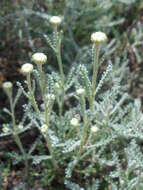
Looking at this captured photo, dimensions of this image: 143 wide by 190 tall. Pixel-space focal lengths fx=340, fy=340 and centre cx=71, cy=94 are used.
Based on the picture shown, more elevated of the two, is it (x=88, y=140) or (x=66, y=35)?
(x=66, y=35)

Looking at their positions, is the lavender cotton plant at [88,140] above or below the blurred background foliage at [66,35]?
below

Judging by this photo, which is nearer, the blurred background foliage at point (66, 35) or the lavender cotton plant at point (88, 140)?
the lavender cotton plant at point (88, 140)

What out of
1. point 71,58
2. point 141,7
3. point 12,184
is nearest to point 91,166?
point 12,184

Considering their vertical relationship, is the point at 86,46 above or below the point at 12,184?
above

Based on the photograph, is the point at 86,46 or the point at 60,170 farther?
the point at 86,46

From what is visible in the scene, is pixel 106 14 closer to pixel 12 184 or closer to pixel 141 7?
pixel 141 7

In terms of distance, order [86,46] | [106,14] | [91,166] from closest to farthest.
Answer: [91,166], [86,46], [106,14]

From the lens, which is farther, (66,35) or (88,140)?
(66,35)

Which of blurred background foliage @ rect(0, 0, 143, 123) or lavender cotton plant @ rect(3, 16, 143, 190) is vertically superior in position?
blurred background foliage @ rect(0, 0, 143, 123)
